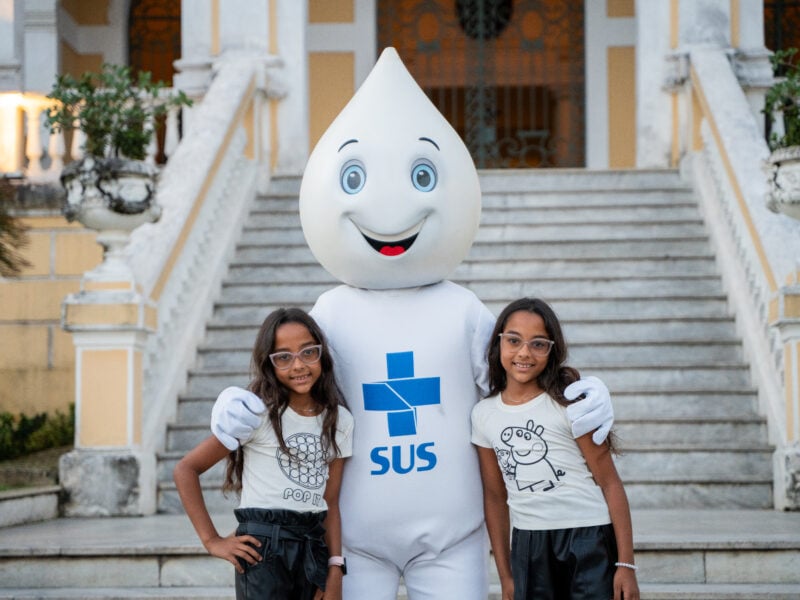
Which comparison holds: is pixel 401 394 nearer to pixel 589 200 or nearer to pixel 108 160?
pixel 108 160

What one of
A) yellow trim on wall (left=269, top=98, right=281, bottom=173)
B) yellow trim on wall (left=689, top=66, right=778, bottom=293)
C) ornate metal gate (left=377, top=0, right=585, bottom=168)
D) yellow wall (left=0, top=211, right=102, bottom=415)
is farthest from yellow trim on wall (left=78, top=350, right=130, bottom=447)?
ornate metal gate (left=377, top=0, right=585, bottom=168)

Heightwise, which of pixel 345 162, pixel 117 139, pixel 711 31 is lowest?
pixel 345 162

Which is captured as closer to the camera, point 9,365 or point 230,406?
point 230,406

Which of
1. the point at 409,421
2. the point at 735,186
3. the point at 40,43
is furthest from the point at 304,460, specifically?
the point at 40,43

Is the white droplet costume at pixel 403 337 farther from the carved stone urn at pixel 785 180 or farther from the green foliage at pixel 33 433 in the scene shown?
the green foliage at pixel 33 433

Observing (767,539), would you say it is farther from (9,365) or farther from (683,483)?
(9,365)

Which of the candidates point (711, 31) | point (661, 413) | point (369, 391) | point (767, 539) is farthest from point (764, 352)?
point (369, 391)

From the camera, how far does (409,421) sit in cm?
409

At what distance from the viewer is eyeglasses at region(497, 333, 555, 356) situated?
394 centimetres

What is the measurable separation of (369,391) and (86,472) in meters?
3.46

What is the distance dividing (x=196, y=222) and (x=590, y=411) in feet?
17.1

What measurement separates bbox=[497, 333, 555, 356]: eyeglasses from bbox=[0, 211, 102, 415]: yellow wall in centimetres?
644

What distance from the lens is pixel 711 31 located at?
10289 mm

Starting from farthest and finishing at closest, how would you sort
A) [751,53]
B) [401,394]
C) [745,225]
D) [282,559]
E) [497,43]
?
[497,43], [751,53], [745,225], [401,394], [282,559]
